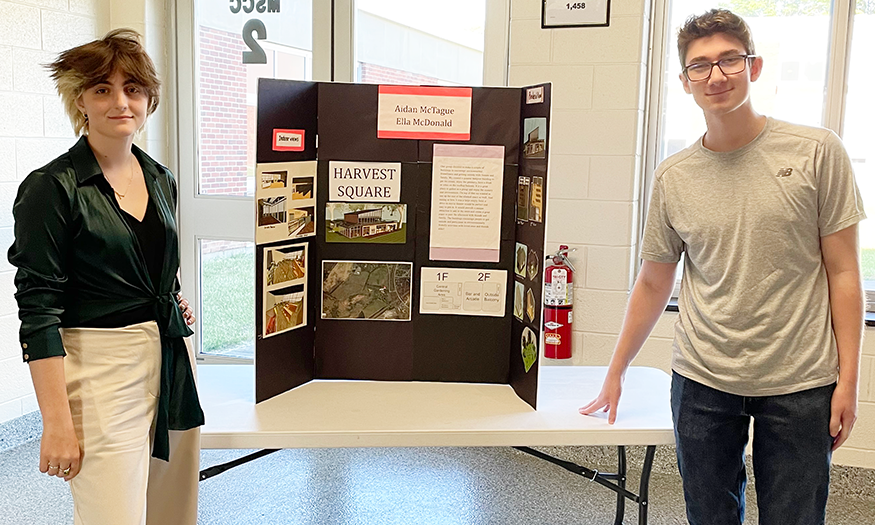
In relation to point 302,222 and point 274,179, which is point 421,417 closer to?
point 302,222

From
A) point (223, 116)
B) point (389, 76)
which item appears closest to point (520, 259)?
point (389, 76)

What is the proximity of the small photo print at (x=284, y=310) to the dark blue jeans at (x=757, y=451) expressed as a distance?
1.02 metres

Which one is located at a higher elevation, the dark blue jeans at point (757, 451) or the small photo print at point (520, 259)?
the small photo print at point (520, 259)

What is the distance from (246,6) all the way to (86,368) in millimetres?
2495

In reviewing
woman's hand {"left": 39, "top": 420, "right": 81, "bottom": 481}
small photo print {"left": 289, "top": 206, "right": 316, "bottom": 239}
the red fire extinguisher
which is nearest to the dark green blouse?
woman's hand {"left": 39, "top": 420, "right": 81, "bottom": 481}

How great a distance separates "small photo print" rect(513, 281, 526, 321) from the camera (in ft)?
7.10

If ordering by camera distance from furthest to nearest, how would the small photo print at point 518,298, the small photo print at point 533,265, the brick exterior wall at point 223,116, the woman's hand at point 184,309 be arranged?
the brick exterior wall at point 223,116 < the small photo print at point 518,298 < the small photo print at point 533,265 < the woman's hand at point 184,309

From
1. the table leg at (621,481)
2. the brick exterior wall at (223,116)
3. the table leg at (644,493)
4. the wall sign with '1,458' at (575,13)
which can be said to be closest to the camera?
the table leg at (644,493)

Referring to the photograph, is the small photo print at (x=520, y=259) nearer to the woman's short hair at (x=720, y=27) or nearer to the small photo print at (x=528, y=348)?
the small photo print at (x=528, y=348)

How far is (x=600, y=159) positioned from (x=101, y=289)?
6.63 feet

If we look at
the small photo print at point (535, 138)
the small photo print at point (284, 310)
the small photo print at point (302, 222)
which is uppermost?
the small photo print at point (535, 138)

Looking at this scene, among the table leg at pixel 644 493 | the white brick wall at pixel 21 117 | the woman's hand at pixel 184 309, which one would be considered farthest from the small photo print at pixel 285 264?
the white brick wall at pixel 21 117

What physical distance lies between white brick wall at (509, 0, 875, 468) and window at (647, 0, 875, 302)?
0.65 feet

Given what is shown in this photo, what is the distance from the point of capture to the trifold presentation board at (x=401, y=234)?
2.10 meters
